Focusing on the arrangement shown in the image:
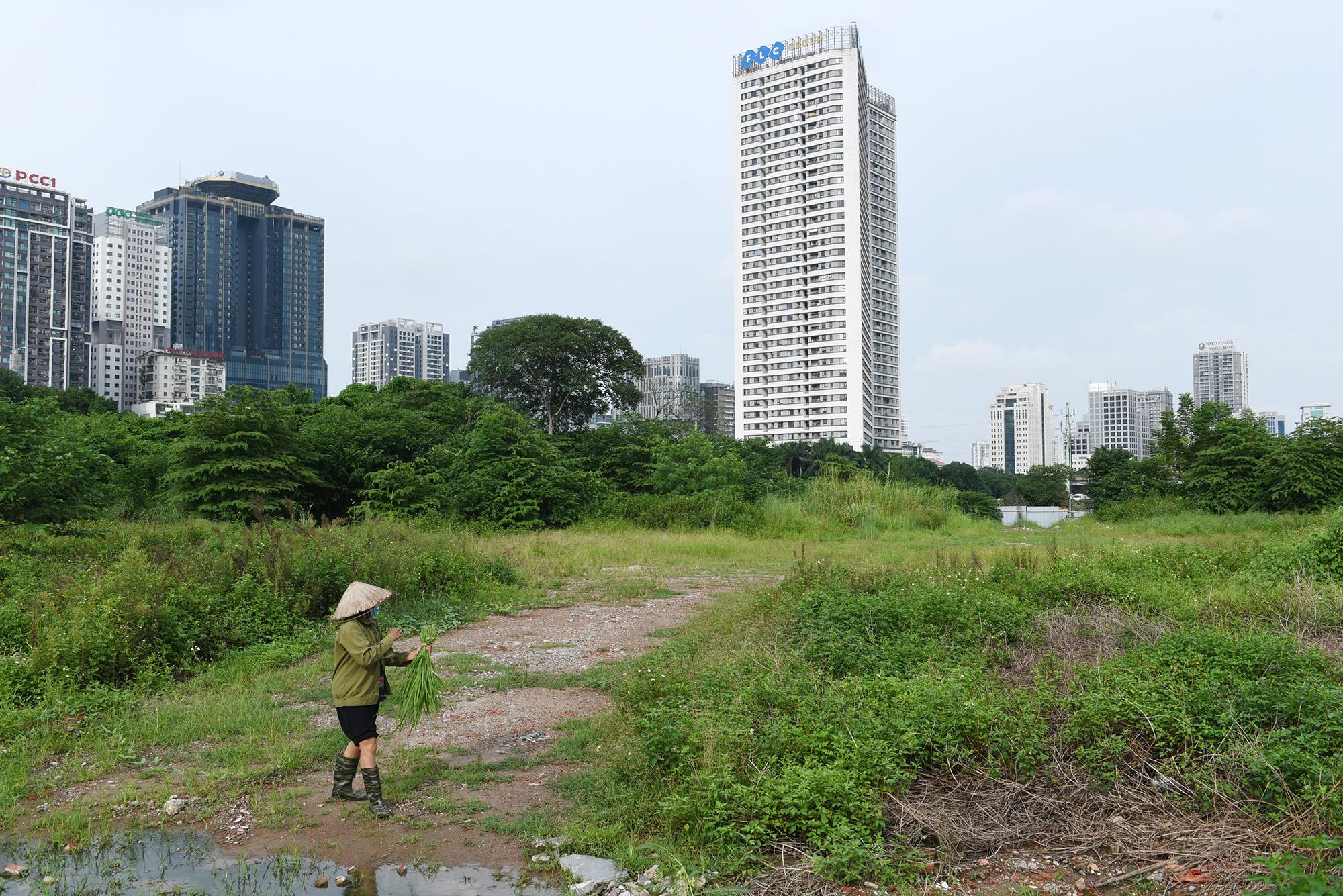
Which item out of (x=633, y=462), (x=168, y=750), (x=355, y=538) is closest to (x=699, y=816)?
(x=168, y=750)

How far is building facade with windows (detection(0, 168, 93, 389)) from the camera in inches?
3853

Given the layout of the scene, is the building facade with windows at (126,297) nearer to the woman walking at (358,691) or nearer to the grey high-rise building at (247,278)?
the grey high-rise building at (247,278)

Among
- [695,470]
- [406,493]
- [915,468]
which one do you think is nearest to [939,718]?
[406,493]

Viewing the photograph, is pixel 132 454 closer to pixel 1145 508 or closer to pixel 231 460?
pixel 231 460

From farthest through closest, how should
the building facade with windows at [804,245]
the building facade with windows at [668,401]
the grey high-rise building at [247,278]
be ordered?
1. the grey high-rise building at [247,278]
2. the building facade with windows at [804,245]
3. the building facade with windows at [668,401]

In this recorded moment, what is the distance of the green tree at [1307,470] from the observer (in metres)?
21.5

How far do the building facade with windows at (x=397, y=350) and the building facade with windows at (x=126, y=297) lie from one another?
27.5 metres

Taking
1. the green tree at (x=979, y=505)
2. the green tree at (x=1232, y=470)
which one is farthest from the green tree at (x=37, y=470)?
the green tree at (x=979, y=505)

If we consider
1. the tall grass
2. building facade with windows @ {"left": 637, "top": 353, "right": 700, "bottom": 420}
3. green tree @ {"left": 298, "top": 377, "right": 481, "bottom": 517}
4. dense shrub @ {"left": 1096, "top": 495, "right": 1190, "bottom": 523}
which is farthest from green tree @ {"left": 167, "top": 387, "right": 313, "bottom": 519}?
building facade with windows @ {"left": 637, "top": 353, "right": 700, "bottom": 420}

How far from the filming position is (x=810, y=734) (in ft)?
14.7

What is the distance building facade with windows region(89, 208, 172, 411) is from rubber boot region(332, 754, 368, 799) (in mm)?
118355

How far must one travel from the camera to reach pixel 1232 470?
23.8m

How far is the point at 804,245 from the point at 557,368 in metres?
54.3

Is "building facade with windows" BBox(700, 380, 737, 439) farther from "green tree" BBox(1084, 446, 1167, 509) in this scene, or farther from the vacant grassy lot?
the vacant grassy lot
